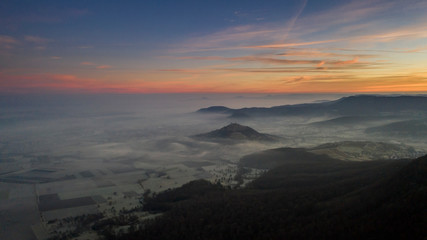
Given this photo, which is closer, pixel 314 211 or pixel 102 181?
pixel 314 211

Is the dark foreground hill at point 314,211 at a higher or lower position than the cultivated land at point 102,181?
higher

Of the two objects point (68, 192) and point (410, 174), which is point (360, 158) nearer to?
point (410, 174)

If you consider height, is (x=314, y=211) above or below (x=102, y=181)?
above

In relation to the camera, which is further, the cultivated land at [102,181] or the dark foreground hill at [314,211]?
the cultivated land at [102,181]

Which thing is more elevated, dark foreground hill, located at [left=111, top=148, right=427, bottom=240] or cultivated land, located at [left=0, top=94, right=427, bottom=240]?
dark foreground hill, located at [left=111, top=148, right=427, bottom=240]

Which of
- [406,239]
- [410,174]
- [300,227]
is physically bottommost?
[300,227]

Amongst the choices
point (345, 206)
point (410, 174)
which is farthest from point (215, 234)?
point (410, 174)

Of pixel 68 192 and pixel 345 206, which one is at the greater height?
pixel 345 206

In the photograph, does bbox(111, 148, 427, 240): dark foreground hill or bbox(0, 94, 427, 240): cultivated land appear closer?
bbox(111, 148, 427, 240): dark foreground hill
